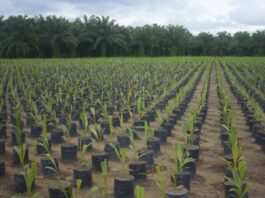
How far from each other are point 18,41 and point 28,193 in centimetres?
3152

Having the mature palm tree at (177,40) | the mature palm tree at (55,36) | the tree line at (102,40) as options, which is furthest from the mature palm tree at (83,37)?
the mature palm tree at (177,40)

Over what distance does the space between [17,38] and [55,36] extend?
10.6 feet

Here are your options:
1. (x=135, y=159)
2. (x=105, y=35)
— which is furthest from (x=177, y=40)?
(x=135, y=159)

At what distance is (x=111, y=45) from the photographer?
3953 cm

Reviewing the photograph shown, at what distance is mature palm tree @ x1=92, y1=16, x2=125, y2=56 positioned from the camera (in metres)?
38.4

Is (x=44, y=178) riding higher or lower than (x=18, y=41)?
lower

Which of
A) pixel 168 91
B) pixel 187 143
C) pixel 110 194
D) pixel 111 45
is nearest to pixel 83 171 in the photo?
pixel 110 194

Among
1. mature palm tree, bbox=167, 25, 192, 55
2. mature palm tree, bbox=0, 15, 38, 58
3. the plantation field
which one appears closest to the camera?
the plantation field

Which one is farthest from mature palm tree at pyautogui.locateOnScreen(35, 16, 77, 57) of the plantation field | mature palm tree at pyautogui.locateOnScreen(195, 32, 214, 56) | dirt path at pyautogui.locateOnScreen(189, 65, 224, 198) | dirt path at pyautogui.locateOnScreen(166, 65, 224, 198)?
dirt path at pyautogui.locateOnScreen(189, 65, 224, 198)

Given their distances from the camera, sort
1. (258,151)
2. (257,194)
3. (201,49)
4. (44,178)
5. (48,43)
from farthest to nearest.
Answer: (201,49) < (48,43) < (258,151) < (44,178) < (257,194)

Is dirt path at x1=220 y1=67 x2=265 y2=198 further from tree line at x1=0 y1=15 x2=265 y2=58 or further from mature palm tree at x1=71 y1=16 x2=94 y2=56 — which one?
mature palm tree at x1=71 y1=16 x2=94 y2=56

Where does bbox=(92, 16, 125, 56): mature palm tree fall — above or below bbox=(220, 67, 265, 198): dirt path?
above

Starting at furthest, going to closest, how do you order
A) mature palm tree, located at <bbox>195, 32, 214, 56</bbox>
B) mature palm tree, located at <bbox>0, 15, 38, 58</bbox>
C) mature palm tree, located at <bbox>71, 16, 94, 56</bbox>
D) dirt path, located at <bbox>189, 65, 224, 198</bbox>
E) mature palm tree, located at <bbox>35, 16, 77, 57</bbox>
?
mature palm tree, located at <bbox>195, 32, 214, 56</bbox>
mature palm tree, located at <bbox>71, 16, 94, 56</bbox>
mature palm tree, located at <bbox>35, 16, 77, 57</bbox>
mature palm tree, located at <bbox>0, 15, 38, 58</bbox>
dirt path, located at <bbox>189, 65, 224, 198</bbox>

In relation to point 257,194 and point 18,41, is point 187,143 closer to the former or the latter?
point 257,194
